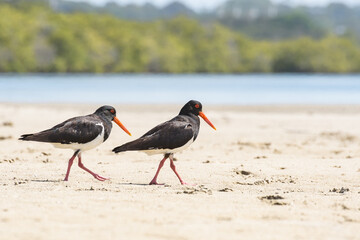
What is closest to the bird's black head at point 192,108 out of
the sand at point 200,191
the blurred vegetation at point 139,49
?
the sand at point 200,191

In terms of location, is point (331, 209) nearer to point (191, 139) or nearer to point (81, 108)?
point (191, 139)

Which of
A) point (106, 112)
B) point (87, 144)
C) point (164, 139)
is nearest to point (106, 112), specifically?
point (106, 112)

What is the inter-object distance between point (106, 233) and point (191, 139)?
2.93 m

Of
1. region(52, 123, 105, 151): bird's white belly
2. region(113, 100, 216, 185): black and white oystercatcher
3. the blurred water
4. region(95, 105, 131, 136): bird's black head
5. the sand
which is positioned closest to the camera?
the sand

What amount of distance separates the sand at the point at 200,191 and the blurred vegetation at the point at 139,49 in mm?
75101

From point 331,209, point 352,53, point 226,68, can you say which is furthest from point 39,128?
point 352,53

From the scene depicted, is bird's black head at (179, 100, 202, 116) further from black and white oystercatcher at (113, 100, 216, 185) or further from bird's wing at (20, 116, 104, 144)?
bird's wing at (20, 116, 104, 144)

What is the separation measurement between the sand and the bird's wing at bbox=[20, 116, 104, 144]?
1.64ft

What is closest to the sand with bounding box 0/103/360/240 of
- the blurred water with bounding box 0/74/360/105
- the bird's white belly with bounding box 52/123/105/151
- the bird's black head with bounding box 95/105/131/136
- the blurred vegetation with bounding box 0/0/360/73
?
the bird's white belly with bounding box 52/123/105/151

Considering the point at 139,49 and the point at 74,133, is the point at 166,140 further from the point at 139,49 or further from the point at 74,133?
the point at 139,49

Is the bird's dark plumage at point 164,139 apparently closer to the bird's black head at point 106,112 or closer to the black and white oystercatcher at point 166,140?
the black and white oystercatcher at point 166,140

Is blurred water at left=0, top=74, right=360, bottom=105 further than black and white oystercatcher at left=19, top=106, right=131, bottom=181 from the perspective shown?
Yes

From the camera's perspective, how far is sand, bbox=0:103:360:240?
209 inches

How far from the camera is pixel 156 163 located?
975 centimetres
